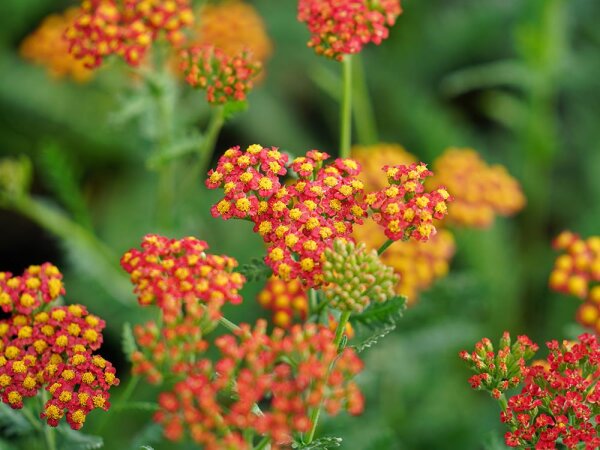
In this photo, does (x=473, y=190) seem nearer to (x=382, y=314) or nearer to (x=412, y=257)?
(x=412, y=257)

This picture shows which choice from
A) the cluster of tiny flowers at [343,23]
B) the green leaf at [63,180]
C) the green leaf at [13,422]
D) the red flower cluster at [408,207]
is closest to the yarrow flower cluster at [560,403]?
the red flower cluster at [408,207]

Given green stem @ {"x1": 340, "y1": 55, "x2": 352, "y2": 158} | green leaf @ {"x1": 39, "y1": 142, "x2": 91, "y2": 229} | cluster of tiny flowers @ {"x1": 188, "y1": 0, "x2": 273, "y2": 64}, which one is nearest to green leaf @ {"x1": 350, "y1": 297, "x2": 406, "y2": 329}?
green stem @ {"x1": 340, "y1": 55, "x2": 352, "y2": 158}

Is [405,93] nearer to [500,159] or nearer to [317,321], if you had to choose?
[500,159]

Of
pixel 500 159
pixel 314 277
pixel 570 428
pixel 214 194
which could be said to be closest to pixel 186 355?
pixel 314 277

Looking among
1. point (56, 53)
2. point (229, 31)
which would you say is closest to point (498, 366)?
point (229, 31)

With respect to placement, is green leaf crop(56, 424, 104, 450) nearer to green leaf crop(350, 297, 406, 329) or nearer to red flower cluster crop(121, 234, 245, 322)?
red flower cluster crop(121, 234, 245, 322)

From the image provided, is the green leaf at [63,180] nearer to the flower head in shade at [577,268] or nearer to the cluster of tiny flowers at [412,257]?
the cluster of tiny flowers at [412,257]
